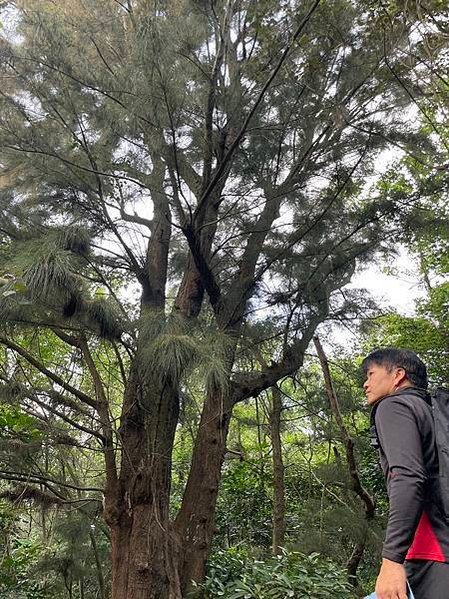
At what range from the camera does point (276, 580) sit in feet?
9.12

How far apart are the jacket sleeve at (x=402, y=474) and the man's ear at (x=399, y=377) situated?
5.5 inches

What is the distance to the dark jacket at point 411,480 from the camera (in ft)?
3.60

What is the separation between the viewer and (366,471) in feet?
17.1

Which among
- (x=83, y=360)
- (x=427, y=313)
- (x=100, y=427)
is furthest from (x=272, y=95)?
(x=427, y=313)

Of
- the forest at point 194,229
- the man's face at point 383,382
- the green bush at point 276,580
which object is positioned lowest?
the green bush at point 276,580

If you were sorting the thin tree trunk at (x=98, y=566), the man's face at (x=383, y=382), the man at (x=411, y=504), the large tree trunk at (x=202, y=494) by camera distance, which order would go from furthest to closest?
the thin tree trunk at (x=98, y=566)
the large tree trunk at (x=202, y=494)
the man's face at (x=383, y=382)
the man at (x=411, y=504)

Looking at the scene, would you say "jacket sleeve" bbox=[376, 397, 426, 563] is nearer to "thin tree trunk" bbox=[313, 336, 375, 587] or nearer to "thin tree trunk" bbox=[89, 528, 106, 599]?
"thin tree trunk" bbox=[313, 336, 375, 587]

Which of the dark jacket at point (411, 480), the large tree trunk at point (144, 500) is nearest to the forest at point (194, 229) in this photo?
the large tree trunk at point (144, 500)

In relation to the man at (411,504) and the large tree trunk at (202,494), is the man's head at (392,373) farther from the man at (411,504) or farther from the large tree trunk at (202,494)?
the large tree trunk at (202,494)

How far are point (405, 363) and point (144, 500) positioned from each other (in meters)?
2.12

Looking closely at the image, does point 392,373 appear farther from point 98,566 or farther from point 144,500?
point 98,566

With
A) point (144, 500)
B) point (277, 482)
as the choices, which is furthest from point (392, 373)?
→ point (277, 482)

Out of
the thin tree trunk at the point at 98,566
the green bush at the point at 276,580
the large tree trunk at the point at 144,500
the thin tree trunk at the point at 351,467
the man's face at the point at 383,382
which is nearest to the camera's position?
the man's face at the point at 383,382

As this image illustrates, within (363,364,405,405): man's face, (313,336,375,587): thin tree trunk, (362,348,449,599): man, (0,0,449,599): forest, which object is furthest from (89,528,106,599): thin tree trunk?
(362,348,449,599): man
